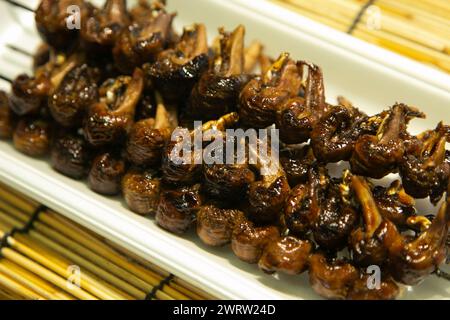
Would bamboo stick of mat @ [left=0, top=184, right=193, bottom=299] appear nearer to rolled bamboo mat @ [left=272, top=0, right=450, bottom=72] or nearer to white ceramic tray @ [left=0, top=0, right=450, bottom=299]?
white ceramic tray @ [left=0, top=0, right=450, bottom=299]

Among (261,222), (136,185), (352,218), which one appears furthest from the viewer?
(136,185)

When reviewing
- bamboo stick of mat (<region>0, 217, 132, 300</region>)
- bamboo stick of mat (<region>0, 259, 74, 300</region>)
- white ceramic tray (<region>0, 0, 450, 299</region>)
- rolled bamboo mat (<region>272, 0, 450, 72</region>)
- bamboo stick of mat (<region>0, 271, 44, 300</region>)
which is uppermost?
rolled bamboo mat (<region>272, 0, 450, 72</region>)

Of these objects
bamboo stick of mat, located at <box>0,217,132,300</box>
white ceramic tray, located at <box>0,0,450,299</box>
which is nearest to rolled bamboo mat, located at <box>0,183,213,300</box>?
bamboo stick of mat, located at <box>0,217,132,300</box>

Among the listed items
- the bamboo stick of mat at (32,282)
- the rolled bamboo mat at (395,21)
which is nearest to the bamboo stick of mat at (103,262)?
the bamboo stick of mat at (32,282)

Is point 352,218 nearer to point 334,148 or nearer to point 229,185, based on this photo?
point 334,148

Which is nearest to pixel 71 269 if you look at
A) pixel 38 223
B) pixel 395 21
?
pixel 38 223
